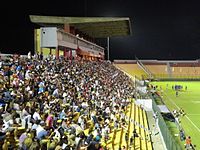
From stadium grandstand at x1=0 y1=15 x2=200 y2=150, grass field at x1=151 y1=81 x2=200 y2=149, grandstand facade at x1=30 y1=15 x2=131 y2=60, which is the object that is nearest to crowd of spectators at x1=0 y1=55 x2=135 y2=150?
stadium grandstand at x1=0 y1=15 x2=200 y2=150

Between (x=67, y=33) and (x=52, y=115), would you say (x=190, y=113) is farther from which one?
(x=52, y=115)

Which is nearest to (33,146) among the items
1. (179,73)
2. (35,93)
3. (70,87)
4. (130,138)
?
(35,93)

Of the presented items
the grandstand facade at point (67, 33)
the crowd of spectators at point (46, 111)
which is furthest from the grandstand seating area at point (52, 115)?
the grandstand facade at point (67, 33)

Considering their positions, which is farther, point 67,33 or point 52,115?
point 67,33

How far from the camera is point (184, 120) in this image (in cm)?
2612

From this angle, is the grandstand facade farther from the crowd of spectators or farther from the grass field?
the grass field

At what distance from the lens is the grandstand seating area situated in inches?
323

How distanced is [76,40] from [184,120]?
13.9m

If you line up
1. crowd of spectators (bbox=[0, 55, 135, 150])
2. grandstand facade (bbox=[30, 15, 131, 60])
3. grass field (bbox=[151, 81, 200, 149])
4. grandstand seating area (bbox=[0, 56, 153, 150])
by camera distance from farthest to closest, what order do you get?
1. grandstand facade (bbox=[30, 15, 131, 60])
2. grass field (bbox=[151, 81, 200, 149])
3. grandstand seating area (bbox=[0, 56, 153, 150])
4. crowd of spectators (bbox=[0, 55, 135, 150])

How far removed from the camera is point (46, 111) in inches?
415

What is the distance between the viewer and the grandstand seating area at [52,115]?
26.9ft

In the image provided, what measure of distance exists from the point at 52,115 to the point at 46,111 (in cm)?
29

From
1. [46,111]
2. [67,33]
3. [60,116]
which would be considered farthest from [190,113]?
[46,111]

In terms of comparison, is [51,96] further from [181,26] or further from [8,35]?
[181,26]
